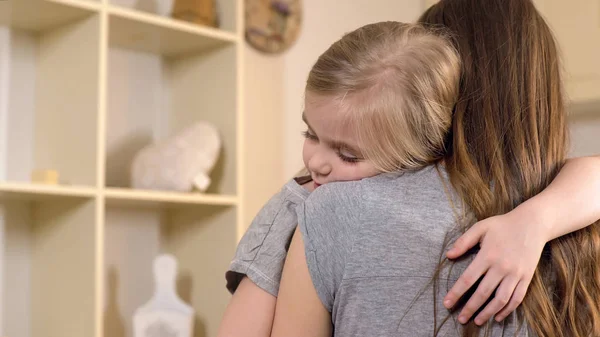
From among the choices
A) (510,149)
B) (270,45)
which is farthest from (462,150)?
(270,45)

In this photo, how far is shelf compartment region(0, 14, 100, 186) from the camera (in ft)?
5.60

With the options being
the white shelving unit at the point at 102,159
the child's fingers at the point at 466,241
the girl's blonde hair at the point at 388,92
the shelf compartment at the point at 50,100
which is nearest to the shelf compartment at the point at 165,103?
the white shelving unit at the point at 102,159

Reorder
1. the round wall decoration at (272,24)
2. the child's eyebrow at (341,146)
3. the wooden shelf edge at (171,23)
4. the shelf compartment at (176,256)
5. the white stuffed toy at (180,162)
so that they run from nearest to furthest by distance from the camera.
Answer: the child's eyebrow at (341,146) → the wooden shelf edge at (171,23) → the white stuffed toy at (180,162) → the shelf compartment at (176,256) → the round wall decoration at (272,24)

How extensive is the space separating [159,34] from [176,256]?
0.62 m

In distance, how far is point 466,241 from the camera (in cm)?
79

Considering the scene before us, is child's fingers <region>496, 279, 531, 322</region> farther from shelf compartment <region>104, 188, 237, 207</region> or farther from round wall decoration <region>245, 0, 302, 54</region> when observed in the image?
round wall decoration <region>245, 0, 302, 54</region>

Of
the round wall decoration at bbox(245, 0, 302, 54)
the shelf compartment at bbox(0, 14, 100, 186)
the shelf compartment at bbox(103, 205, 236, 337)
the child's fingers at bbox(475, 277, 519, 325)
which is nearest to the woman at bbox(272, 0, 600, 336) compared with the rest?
the child's fingers at bbox(475, 277, 519, 325)

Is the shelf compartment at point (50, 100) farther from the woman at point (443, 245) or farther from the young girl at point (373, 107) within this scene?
the woman at point (443, 245)

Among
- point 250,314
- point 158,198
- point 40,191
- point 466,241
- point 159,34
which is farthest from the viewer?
point 159,34

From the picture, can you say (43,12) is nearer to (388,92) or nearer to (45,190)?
(45,190)

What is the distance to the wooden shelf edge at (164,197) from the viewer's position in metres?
1.71

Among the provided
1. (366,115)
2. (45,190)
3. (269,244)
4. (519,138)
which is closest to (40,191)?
(45,190)

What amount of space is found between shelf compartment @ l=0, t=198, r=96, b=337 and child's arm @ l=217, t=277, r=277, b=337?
0.83 meters

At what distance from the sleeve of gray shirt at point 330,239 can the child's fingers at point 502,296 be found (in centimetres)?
16
